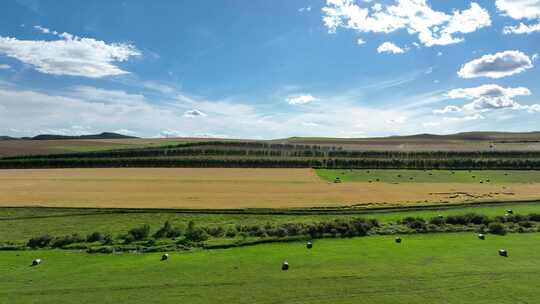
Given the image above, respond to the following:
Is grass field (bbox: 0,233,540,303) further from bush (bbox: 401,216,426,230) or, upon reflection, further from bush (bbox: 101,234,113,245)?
bush (bbox: 401,216,426,230)

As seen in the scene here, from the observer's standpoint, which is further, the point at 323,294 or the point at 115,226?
the point at 115,226

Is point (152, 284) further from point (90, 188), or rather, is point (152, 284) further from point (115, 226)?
point (90, 188)

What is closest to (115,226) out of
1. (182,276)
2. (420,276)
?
(182,276)

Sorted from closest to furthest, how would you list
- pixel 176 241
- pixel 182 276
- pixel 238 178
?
pixel 182 276 → pixel 176 241 → pixel 238 178

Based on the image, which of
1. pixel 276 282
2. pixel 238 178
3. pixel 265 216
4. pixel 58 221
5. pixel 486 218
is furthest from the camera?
pixel 238 178

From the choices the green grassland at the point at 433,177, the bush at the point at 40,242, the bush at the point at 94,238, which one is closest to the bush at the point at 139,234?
the bush at the point at 94,238

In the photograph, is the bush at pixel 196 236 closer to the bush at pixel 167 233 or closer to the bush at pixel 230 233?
the bush at pixel 167 233

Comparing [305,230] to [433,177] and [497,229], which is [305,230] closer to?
[497,229]
